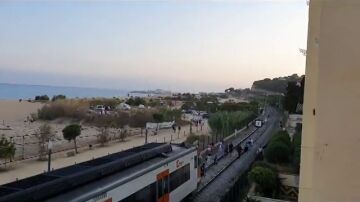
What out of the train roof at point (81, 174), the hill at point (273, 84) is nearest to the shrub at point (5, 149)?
the train roof at point (81, 174)

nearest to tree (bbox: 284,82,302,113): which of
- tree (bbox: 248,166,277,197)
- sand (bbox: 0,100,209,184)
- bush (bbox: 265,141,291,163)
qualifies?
sand (bbox: 0,100,209,184)

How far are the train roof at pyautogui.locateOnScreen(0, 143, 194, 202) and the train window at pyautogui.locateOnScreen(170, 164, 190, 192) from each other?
0.66 metres

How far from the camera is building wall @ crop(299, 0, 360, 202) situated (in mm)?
3432

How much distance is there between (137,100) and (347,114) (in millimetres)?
99439

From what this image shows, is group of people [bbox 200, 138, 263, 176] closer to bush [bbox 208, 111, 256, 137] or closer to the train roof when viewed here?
bush [bbox 208, 111, 256, 137]

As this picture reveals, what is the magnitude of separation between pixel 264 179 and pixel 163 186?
610 centimetres

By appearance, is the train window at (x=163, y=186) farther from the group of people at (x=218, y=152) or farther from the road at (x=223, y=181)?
the group of people at (x=218, y=152)

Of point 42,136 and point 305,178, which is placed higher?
point 305,178

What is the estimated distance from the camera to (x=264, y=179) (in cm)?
1883

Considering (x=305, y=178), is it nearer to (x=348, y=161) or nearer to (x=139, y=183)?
(x=348, y=161)

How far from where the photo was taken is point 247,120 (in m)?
58.9

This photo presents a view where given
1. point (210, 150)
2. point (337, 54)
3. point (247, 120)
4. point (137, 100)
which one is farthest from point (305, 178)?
point (137, 100)

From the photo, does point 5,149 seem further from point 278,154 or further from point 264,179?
point 264,179

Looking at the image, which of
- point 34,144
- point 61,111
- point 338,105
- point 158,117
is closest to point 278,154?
point 34,144
